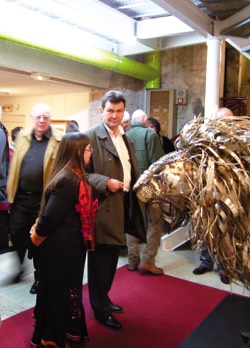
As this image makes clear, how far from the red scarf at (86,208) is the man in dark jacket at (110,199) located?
178 millimetres

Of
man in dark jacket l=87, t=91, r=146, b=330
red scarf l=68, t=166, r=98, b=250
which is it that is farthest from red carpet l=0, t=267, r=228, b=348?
red scarf l=68, t=166, r=98, b=250

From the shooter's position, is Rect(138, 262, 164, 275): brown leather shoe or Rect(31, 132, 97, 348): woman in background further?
Rect(138, 262, 164, 275): brown leather shoe

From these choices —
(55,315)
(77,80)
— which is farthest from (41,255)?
(77,80)

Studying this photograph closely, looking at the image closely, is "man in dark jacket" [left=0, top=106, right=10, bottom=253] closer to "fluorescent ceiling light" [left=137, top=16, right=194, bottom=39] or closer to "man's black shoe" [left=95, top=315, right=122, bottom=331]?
"man's black shoe" [left=95, top=315, right=122, bottom=331]

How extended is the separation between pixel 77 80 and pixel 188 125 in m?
3.97

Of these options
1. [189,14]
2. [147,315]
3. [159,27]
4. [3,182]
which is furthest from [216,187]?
[159,27]

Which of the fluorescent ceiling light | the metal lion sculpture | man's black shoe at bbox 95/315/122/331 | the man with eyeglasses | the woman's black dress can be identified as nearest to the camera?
the metal lion sculpture

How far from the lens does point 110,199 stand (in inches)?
86.4

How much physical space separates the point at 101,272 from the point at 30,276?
47.1 inches

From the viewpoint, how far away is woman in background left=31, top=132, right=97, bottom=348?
1866 mm

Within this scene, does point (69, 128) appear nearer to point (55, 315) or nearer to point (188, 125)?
point (55, 315)

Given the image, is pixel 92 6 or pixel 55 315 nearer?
pixel 55 315

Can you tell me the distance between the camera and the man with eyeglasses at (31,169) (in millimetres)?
2756

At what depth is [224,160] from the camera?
1000 millimetres
